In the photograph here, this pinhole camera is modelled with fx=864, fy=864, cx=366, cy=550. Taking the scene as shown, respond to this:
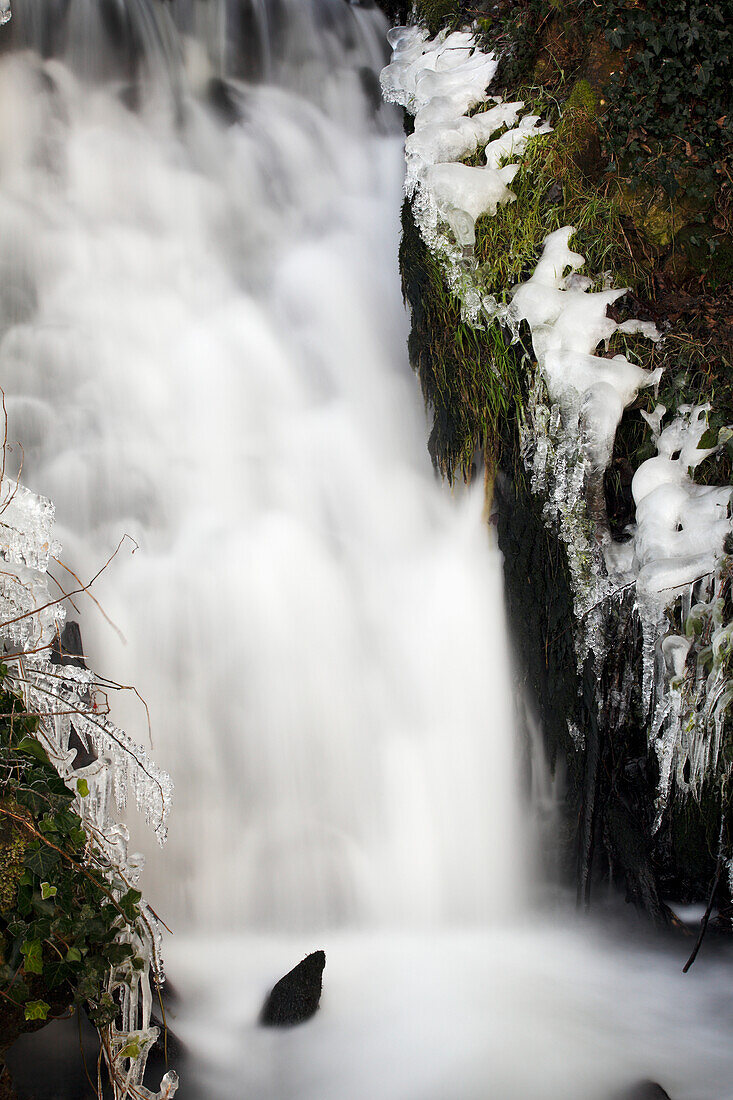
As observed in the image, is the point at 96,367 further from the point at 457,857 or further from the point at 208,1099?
the point at 208,1099

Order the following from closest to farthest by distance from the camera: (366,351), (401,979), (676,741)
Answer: (676,741) → (401,979) → (366,351)

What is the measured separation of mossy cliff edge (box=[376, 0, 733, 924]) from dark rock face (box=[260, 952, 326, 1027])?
1179 mm

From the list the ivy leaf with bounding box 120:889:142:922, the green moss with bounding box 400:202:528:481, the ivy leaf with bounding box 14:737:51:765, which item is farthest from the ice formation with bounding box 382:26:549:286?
the ivy leaf with bounding box 120:889:142:922

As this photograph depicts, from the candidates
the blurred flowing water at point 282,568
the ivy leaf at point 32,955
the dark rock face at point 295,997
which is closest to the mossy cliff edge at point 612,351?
the blurred flowing water at point 282,568

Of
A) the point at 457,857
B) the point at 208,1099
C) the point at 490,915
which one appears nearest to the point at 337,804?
the point at 457,857

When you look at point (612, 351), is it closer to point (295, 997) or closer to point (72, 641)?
point (72, 641)

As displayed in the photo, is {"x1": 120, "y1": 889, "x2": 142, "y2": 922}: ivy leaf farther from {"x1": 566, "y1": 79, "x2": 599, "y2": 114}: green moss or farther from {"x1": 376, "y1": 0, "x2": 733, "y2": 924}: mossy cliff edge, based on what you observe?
{"x1": 566, "y1": 79, "x2": 599, "y2": 114}: green moss

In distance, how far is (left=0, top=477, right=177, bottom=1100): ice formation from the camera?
213cm

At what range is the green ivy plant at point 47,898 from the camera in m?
1.89

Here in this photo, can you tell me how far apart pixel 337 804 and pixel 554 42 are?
11.6ft

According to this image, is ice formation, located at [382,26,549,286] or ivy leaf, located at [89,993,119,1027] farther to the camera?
ice formation, located at [382,26,549,286]

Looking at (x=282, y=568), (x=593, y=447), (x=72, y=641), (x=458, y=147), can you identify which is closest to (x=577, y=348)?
(x=593, y=447)

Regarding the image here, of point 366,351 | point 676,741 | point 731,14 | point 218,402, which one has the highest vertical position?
point 731,14

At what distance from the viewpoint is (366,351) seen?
4.35 m
